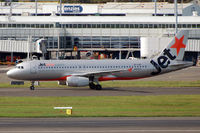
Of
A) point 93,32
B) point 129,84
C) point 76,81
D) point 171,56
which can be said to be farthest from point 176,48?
point 93,32

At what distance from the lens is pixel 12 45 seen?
107 metres

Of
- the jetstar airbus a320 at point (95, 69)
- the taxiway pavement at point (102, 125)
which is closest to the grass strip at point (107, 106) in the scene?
the taxiway pavement at point (102, 125)

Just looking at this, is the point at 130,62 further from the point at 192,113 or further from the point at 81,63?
the point at 192,113

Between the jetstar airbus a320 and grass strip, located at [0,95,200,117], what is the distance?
9.64 meters

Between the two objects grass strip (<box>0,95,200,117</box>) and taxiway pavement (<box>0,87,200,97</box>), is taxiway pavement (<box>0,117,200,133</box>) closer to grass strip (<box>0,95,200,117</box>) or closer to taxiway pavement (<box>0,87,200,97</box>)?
grass strip (<box>0,95,200,117</box>)

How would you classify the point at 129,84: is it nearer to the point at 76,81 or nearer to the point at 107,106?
the point at 76,81

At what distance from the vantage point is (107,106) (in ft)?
133

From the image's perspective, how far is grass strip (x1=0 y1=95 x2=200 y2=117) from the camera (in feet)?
117

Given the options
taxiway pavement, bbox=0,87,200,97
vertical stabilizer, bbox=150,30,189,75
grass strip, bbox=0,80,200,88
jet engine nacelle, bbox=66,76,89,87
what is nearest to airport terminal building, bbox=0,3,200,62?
grass strip, bbox=0,80,200,88

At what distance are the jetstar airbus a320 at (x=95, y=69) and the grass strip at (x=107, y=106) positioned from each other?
9.64m

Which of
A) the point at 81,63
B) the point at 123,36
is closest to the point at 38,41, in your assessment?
the point at 123,36

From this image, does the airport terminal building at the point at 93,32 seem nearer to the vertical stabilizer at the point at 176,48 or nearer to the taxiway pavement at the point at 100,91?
the vertical stabilizer at the point at 176,48

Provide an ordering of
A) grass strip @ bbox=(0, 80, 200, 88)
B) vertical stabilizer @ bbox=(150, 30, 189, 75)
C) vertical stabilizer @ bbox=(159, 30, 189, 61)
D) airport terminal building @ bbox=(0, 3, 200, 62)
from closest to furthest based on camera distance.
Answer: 1. vertical stabilizer @ bbox=(150, 30, 189, 75)
2. vertical stabilizer @ bbox=(159, 30, 189, 61)
3. grass strip @ bbox=(0, 80, 200, 88)
4. airport terminal building @ bbox=(0, 3, 200, 62)

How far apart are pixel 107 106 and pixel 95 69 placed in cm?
1816
